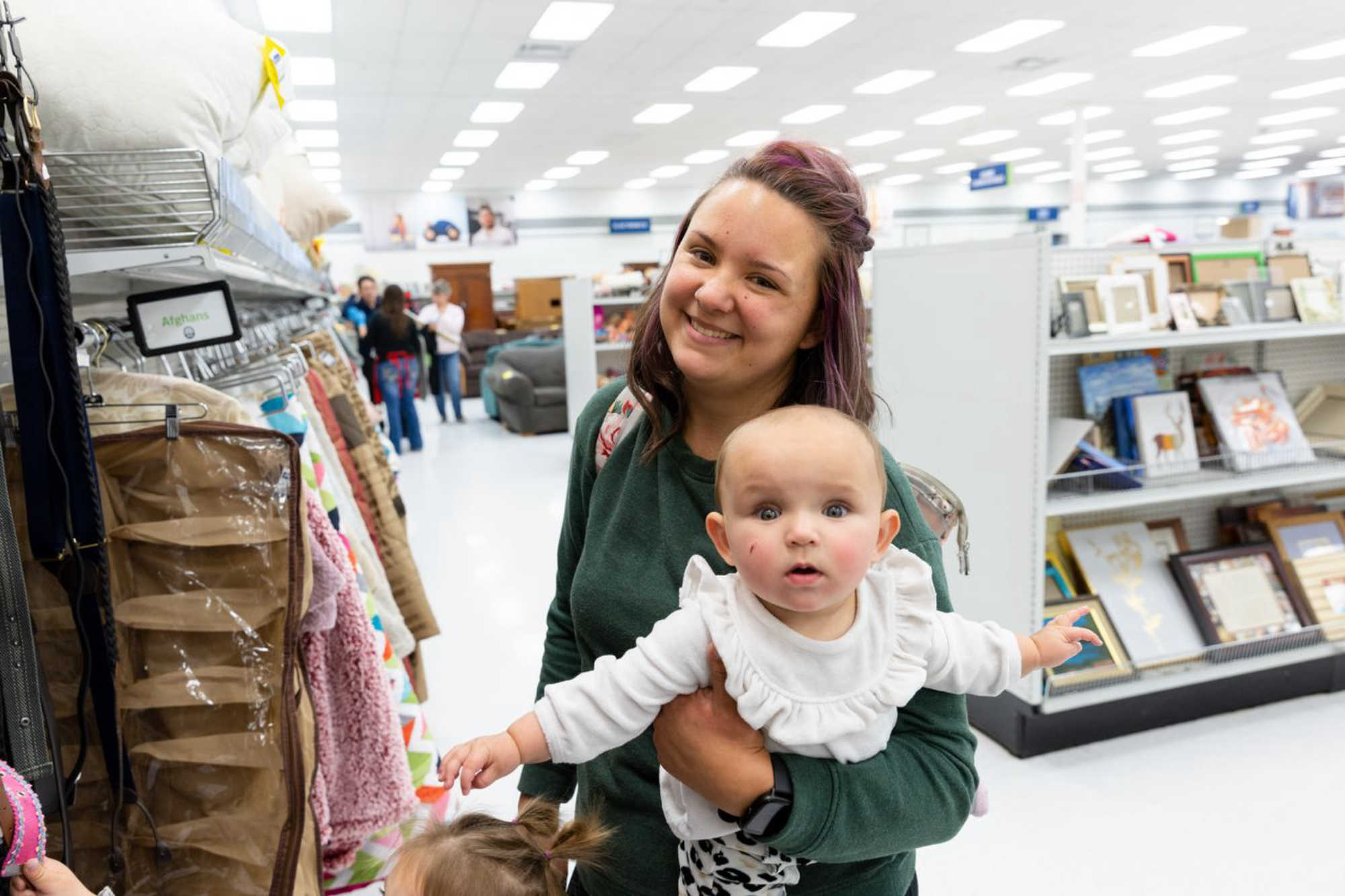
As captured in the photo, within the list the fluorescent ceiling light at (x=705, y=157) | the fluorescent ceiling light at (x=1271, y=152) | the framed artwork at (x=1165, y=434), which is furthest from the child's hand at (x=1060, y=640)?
the fluorescent ceiling light at (x=1271, y=152)

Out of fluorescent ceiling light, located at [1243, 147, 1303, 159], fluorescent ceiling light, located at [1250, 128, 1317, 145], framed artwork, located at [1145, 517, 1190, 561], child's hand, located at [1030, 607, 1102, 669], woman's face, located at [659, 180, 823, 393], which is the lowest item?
framed artwork, located at [1145, 517, 1190, 561]

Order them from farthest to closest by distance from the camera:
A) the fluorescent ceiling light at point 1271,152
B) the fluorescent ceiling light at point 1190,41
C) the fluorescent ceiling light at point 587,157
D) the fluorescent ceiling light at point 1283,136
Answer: the fluorescent ceiling light at point 1271,152 < the fluorescent ceiling light at point 1283,136 < the fluorescent ceiling light at point 587,157 < the fluorescent ceiling light at point 1190,41

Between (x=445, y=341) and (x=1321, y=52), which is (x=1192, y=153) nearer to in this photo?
(x=1321, y=52)

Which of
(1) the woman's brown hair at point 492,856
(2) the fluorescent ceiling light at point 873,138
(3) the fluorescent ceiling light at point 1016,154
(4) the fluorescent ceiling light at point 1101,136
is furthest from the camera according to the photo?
(3) the fluorescent ceiling light at point 1016,154

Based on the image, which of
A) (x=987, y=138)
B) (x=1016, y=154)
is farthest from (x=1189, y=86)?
(x=1016, y=154)

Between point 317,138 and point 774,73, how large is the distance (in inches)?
250

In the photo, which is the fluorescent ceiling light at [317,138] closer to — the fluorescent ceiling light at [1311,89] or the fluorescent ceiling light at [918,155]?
the fluorescent ceiling light at [918,155]

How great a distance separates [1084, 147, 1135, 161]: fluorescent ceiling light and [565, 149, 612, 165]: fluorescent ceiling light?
8.49m

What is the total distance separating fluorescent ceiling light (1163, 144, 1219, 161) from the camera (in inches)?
659

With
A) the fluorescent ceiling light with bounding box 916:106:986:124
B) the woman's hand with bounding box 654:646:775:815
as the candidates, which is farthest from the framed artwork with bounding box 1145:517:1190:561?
the fluorescent ceiling light with bounding box 916:106:986:124

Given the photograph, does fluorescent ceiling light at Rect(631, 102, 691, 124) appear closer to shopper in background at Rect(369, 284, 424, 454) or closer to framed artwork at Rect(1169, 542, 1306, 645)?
shopper in background at Rect(369, 284, 424, 454)

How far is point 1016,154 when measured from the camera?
16734 mm

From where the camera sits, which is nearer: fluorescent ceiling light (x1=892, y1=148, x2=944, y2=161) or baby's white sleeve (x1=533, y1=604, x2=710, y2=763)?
baby's white sleeve (x1=533, y1=604, x2=710, y2=763)

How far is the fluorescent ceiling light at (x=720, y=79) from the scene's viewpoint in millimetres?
9586
